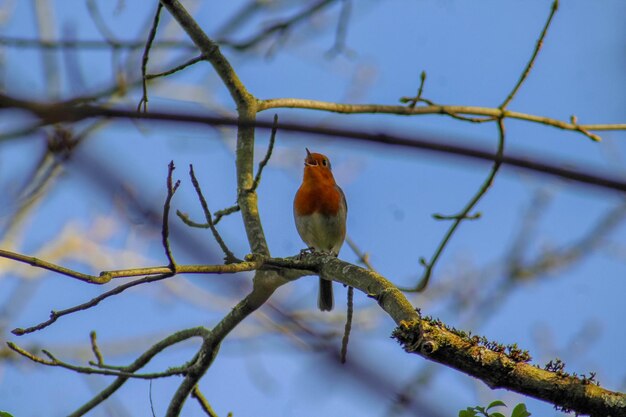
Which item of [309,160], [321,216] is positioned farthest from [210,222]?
[309,160]

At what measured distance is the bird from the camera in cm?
769

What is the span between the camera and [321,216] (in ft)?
25.2

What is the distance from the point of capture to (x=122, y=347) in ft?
36.8

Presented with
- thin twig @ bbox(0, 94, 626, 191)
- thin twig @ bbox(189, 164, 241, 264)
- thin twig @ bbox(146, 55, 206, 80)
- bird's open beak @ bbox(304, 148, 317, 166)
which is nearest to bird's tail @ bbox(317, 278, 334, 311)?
bird's open beak @ bbox(304, 148, 317, 166)

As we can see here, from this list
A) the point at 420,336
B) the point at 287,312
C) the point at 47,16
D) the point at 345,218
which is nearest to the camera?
the point at 287,312

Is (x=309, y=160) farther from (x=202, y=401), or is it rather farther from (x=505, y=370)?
Result: (x=505, y=370)

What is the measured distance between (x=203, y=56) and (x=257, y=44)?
170 cm

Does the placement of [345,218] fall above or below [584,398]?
above

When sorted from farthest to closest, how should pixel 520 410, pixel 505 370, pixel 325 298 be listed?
pixel 325 298 → pixel 505 370 → pixel 520 410

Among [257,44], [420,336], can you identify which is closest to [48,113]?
[420,336]

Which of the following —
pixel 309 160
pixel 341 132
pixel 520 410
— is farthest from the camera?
pixel 309 160

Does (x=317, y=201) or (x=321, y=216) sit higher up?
(x=317, y=201)

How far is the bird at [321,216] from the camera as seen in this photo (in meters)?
7.69

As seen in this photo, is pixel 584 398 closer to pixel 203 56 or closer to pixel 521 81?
pixel 521 81
